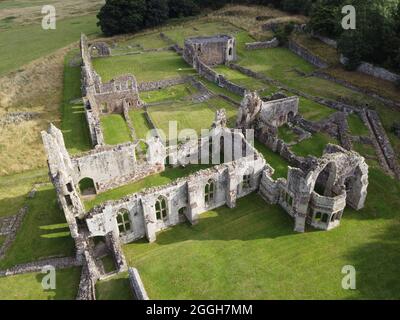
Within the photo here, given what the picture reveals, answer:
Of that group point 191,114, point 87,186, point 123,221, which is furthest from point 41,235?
point 191,114

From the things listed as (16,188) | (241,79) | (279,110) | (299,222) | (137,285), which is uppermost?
(241,79)

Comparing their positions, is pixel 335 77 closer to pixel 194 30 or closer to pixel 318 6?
pixel 318 6

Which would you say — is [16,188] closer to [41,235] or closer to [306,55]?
[41,235]

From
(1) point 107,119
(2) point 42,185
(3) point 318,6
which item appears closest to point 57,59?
(1) point 107,119

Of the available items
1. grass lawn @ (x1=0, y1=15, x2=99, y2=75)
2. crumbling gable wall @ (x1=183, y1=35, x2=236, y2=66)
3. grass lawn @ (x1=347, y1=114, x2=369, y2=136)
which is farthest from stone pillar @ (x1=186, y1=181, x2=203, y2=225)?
grass lawn @ (x1=0, y1=15, x2=99, y2=75)
